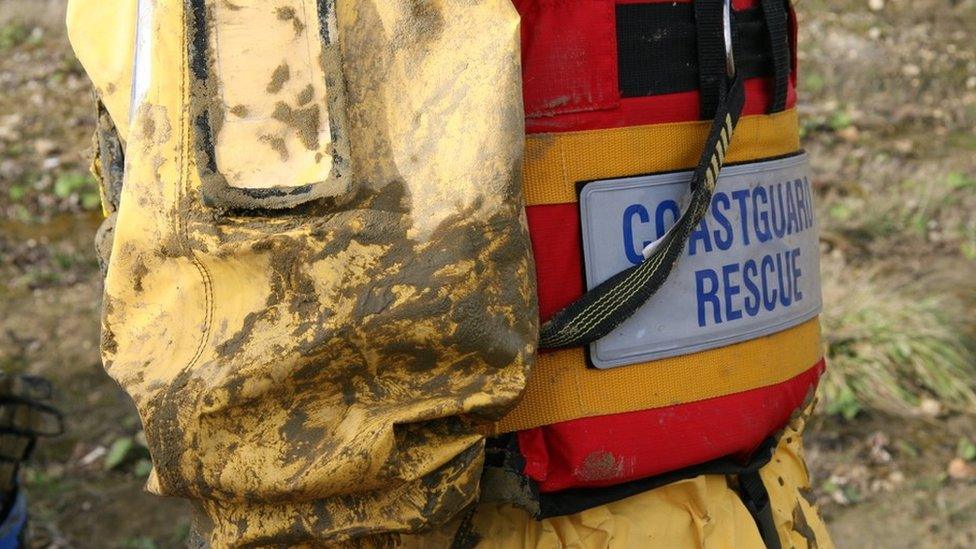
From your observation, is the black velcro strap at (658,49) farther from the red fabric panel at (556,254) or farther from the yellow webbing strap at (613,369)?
the red fabric panel at (556,254)

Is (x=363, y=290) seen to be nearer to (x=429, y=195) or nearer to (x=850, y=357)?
(x=429, y=195)

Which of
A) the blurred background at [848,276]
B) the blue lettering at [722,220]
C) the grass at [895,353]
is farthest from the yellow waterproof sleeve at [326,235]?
the grass at [895,353]

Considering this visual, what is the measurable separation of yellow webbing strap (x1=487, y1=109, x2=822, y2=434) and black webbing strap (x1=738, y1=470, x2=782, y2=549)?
0.17 meters

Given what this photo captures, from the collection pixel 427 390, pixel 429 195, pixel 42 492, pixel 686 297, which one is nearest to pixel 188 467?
pixel 427 390

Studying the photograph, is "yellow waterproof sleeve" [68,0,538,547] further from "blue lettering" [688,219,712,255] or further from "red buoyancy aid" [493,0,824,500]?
"blue lettering" [688,219,712,255]

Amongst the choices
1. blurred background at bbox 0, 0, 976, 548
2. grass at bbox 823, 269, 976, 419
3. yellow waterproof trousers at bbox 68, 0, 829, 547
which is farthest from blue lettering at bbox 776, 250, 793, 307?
grass at bbox 823, 269, 976, 419

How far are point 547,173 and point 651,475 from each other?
0.41 metres

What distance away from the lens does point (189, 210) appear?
1215 mm

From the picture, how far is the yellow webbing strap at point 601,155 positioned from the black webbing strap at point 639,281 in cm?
4

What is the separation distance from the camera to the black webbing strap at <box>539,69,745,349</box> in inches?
52.4

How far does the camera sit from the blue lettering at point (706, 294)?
4.71 feet

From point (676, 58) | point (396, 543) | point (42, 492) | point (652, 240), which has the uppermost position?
point (676, 58)

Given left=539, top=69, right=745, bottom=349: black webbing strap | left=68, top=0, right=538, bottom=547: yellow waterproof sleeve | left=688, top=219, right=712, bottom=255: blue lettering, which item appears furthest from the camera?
left=688, top=219, right=712, bottom=255: blue lettering

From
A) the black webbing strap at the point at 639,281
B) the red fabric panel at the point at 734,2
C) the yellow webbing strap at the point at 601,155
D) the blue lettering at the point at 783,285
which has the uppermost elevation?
the red fabric panel at the point at 734,2
